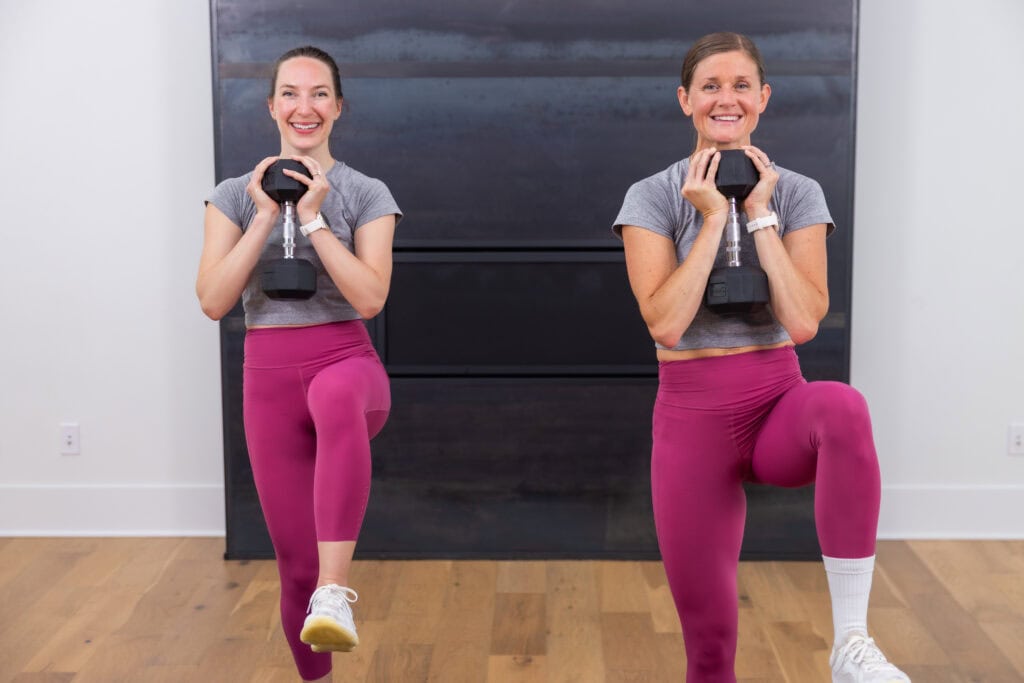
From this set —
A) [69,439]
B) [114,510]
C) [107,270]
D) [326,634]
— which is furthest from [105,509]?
[326,634]

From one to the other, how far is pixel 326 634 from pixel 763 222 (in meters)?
1.06

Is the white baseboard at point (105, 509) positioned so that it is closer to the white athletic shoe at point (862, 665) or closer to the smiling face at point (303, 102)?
the smiling face at point (303, 102)

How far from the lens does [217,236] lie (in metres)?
2.22

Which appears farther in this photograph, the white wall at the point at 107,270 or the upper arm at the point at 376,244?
the white wall at the point at 107,270

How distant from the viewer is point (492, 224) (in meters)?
3.45

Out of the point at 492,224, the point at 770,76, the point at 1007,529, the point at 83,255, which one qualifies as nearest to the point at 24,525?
the point at 83,255

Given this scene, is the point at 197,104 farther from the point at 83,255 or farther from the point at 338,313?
the point at 338,313

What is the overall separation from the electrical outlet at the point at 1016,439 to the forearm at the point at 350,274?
251 cm

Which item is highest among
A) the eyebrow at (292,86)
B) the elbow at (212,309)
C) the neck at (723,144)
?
the eyebrow at (292,86)

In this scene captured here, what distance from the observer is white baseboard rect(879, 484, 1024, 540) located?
3.71 metres

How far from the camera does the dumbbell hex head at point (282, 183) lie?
211 cm

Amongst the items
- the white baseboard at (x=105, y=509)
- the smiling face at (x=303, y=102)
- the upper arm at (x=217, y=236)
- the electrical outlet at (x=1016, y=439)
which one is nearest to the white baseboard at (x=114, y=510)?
the white baseboard at (x=105, y=509)

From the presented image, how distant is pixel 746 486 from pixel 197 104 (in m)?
2.22

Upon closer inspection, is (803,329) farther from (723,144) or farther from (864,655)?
(864,655)
